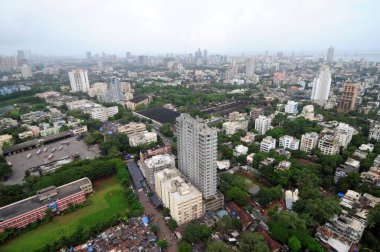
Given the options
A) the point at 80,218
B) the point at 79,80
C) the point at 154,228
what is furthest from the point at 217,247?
the point at 79,80

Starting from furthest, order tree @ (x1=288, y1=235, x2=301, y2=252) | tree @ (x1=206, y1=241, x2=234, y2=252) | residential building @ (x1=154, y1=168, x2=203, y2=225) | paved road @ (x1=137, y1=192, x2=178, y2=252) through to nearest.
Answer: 1. residential building @ (x1=154, y1=168, x2=203, y2=225)
2. paved road @ (x1=137, y1=192, x2=178, y2=252)
3. tree @ (x1=288, y1=235, x2=301, y2=252)
4. tree @ (x1=206, y1=241, x2=234, y2=252)

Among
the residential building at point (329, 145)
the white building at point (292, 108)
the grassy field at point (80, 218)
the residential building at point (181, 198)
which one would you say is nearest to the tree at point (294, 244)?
the residential building at point (181, 198)

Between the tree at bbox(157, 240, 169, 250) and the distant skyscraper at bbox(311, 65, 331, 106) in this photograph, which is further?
the distant skyscraper at bbox(311, 65, 331, 106)

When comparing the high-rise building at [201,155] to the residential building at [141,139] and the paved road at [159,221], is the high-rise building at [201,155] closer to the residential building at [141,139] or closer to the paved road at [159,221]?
the paved road at [159,221]

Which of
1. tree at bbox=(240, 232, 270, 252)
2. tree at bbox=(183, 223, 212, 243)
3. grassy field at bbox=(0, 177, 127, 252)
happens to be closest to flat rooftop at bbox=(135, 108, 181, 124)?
grassy field at bbox=(0, 177, 127, 252)

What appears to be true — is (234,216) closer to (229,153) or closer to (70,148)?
(229,153)

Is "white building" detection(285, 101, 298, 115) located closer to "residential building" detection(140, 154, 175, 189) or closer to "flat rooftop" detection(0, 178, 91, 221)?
"residential building" detection(140, 154, 175, 189)
